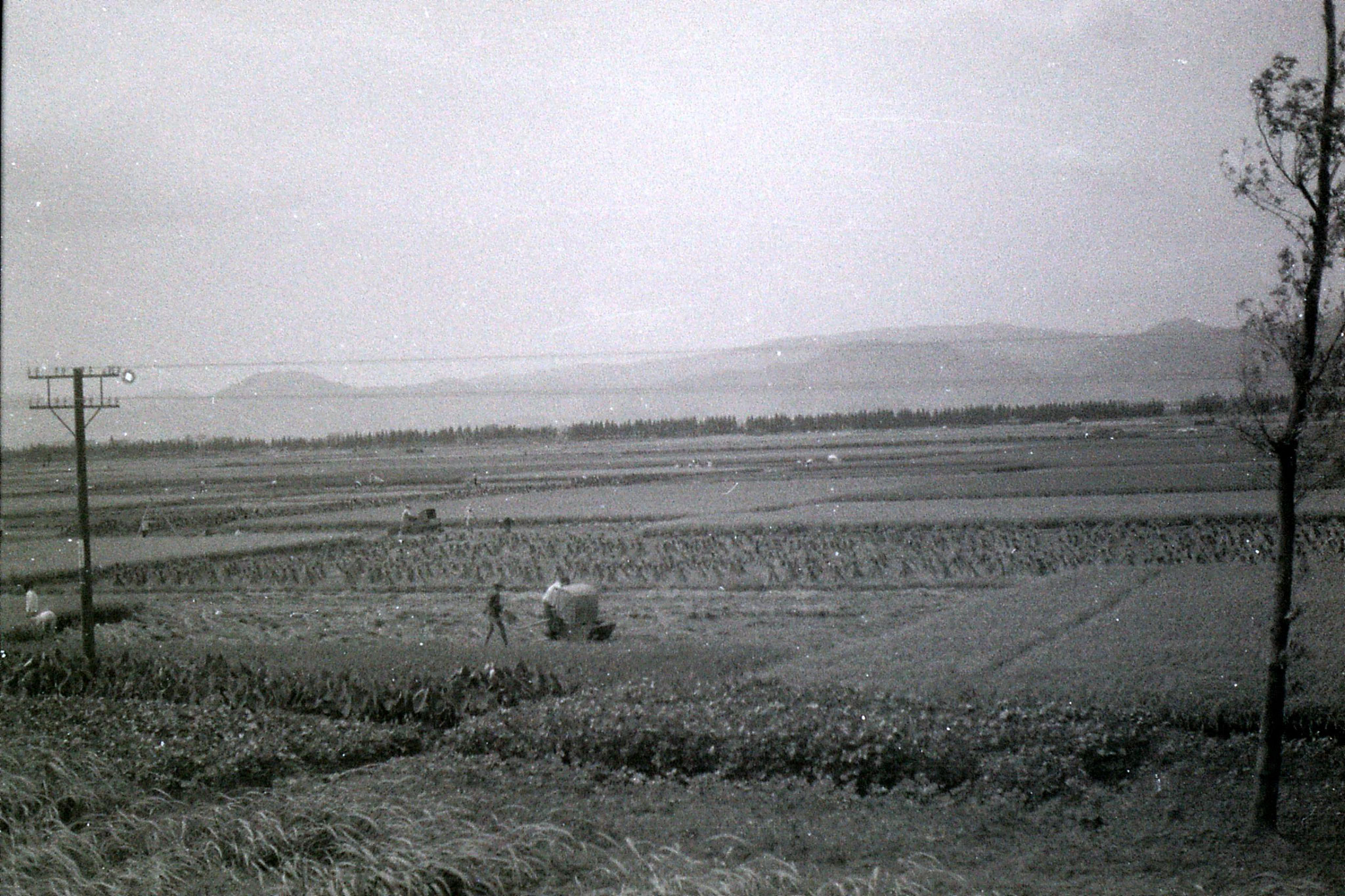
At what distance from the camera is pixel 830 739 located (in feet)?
24.5

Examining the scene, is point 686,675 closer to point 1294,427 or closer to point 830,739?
point 830,739

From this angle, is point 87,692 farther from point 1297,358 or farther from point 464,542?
point 1297,358

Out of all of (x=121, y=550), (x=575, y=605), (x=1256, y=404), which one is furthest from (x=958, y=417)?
(x=121, y=550)

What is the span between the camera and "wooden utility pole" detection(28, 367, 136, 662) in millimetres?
11281

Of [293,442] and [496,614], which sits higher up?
[293,442]

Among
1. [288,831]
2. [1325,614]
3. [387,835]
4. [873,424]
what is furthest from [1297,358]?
[873,424]

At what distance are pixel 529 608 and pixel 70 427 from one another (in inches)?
226

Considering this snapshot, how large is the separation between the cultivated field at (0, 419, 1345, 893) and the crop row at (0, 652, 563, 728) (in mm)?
53

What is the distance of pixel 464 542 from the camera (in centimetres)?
1625

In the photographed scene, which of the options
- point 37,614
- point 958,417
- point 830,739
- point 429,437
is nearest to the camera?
point 830,739

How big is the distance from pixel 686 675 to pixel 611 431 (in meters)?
6.71

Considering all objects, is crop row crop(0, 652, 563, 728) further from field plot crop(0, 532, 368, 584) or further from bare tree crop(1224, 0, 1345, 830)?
bare tree crop(1224, 0, 1345, 830)

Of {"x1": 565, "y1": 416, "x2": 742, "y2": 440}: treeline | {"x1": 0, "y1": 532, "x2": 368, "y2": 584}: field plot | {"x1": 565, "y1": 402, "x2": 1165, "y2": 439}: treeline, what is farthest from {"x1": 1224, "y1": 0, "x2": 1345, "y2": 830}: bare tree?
{"x1": 0, "y1": 532, "x2": 368, "y2": 584}: field plot

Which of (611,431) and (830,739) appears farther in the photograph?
(611,431)
